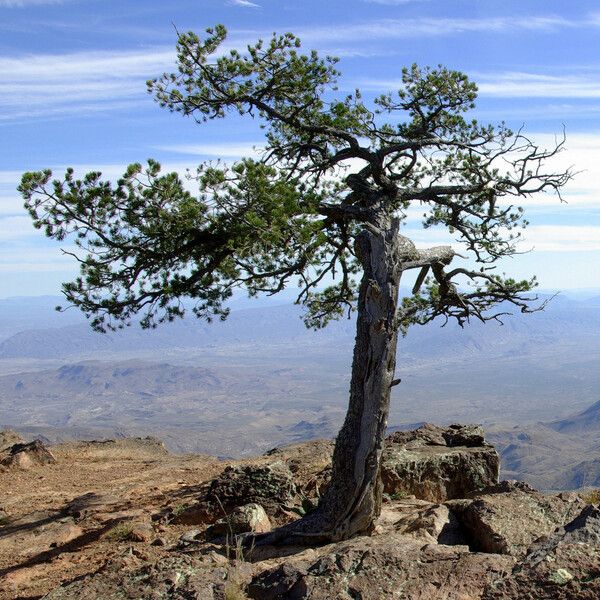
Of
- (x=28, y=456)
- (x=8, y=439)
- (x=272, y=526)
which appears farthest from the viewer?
(x=8, y=439)

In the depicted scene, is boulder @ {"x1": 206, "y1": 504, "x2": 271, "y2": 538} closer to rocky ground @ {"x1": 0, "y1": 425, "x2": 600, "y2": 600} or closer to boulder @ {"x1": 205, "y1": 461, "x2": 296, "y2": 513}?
rocky ground @ {"x1": 0, "y1": 425, "x2": 600, "y2": 600}

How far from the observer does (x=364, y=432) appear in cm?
1088

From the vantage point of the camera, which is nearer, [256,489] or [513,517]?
[513,517]

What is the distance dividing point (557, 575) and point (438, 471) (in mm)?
8687

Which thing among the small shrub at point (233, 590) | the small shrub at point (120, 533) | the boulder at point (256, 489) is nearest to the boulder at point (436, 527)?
the boulder at point (256, 489)

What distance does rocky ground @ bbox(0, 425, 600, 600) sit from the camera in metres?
6.31

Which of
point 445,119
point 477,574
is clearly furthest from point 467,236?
point 477,574

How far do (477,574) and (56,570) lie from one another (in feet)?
24.9

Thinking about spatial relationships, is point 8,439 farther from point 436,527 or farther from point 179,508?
point 436,527

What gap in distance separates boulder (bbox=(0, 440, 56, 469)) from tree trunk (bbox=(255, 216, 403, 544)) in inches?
492

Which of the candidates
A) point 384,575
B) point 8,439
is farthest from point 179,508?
point 8,439

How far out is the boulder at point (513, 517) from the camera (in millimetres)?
8883

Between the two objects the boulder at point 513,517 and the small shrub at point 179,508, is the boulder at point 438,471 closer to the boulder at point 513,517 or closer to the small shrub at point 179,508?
the boulder at point 513,517

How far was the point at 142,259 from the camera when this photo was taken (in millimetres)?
12312
